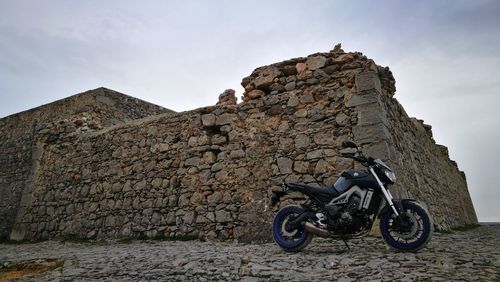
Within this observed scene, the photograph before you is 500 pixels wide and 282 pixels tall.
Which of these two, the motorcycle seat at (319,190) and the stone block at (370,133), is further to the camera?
the stone block at (370,133)

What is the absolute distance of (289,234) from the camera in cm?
482

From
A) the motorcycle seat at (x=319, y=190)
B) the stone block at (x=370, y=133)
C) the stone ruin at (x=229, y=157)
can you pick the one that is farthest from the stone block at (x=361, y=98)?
the motorcycle seat at (x=319, y=190)

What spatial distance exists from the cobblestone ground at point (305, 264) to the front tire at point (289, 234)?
4.6 inches

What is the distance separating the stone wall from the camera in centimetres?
1105

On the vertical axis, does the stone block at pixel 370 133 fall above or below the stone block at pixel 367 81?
below

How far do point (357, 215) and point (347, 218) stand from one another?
0.43ft

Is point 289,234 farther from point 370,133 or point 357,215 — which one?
point 370,133

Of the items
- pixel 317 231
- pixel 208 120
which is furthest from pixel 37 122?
pixel 317 231

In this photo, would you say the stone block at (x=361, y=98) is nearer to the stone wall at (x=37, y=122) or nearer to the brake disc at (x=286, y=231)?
the brake disc at (x=286, y=231)

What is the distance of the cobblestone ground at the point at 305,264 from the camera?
11.0 feet

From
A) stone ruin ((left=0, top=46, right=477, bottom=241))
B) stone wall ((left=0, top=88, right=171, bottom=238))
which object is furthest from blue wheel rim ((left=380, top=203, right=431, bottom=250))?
stone wall ((left=0, top=88, right=171, bottom=238))

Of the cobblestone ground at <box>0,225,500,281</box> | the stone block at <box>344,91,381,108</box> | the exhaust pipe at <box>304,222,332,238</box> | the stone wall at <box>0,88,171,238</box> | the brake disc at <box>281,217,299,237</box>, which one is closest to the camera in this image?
the cobblestone ground at <box>0,225,500,281</box>

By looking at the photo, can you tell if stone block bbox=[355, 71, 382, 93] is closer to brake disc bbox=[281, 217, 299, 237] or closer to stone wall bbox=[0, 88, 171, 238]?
brake disc bbox=[281, 217, 299, 237]

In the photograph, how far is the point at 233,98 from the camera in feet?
25.4
